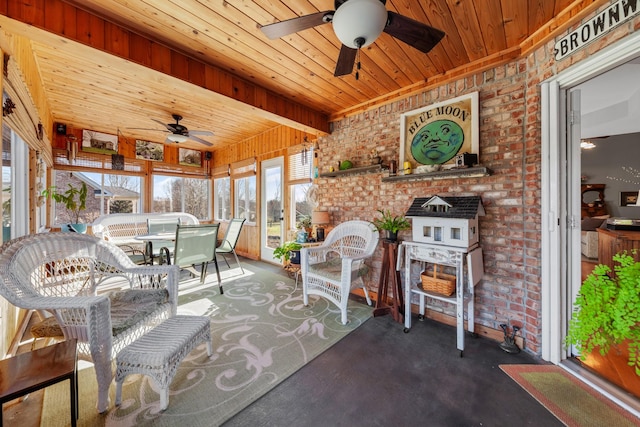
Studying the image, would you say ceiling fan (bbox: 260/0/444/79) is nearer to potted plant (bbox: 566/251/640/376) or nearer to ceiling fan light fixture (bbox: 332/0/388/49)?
ceiling fan light fixture (bbox: 332/0/388/49)

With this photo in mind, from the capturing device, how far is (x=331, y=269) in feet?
9.12

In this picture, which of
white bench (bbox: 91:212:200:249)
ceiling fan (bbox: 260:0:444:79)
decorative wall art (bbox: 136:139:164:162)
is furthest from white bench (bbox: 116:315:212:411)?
decorative wall art (bbox: 136:139:164:162)

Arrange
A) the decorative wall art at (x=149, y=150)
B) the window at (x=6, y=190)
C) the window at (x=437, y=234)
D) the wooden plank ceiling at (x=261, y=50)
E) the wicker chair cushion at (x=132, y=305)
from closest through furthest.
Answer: the wicker chair cushion at (x=132, y=305) < the wooden plank ceiling at (x=261, y=50) < the window at (x=437, y=234) < the window at (x=6, y=190) < the decorative wall art at (x=149, y=150)

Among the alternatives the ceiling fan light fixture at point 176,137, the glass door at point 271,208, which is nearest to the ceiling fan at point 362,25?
the ceiling fan light fixture at point 176,137

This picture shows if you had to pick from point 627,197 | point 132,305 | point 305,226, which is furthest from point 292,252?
point 627,197

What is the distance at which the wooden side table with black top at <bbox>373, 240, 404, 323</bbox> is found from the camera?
8.25 feet

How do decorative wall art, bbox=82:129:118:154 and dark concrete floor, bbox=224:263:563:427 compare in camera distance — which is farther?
decorative wall art, bbox=82:129:118:154

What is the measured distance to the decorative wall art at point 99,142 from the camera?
15.7ft

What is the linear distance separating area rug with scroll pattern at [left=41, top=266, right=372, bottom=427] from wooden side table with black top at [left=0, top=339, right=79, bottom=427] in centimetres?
43

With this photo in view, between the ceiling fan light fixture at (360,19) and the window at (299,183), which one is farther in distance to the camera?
the window at (299,183)

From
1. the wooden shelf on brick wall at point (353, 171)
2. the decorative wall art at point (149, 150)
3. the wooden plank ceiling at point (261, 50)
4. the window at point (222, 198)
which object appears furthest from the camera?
the window at point (222, 198)

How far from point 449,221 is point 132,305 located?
2600mm

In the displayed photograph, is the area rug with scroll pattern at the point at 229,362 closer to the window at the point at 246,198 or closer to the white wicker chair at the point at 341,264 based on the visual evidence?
the white wicker chair at the point at 341,264

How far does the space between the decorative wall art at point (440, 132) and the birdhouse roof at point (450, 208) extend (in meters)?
0.46
